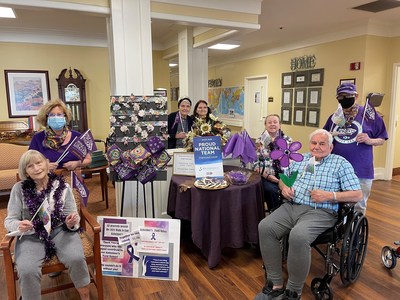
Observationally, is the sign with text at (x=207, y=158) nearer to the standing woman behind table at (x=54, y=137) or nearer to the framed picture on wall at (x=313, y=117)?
the standing woman behind table at (x=54, y=137)

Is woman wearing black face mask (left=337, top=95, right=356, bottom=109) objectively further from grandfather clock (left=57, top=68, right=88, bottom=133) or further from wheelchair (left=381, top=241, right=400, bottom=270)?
grandfather clock (left=57, top=68, right=88, bottom=133)

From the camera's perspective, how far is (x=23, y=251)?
170 centimetres

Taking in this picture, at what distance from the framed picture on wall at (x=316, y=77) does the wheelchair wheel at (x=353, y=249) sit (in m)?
3.57

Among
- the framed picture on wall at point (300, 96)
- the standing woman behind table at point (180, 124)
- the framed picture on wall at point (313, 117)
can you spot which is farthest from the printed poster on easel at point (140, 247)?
the framed picture on wall at point (300, 96)

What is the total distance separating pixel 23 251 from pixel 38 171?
46 centimetres

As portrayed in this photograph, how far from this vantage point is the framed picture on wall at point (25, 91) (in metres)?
4.90

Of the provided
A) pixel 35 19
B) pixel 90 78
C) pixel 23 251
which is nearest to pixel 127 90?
pixel 23 251

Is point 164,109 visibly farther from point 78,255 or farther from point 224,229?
point 78,255

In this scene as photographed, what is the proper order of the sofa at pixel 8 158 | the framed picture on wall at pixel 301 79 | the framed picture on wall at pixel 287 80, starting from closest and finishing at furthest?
the sofa at pixel 8 158, the framed picture on wall at pixel 301 79, the framed picture on wall at pixel 287 80

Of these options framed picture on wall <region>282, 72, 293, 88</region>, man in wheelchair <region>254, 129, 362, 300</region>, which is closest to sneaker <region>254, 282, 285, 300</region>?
man in wheelchair <region>254, 129, 362, 300</region>

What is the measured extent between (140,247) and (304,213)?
1.22 m

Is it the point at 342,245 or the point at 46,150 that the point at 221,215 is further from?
the point at 46,150

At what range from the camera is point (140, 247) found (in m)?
2.22

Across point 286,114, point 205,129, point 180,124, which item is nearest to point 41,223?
point 205,129
